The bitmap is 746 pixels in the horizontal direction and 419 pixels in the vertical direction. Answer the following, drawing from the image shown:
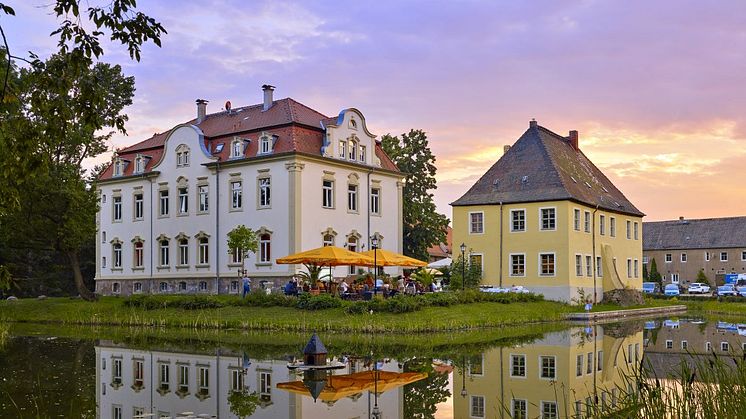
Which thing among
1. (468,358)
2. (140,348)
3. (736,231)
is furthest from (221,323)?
(736,231)

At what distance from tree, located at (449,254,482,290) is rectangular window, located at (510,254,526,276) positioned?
1.63 metres

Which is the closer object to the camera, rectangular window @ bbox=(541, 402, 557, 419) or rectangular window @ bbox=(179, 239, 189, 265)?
rectangular window @ bbox=(541, 402, 557, 419)

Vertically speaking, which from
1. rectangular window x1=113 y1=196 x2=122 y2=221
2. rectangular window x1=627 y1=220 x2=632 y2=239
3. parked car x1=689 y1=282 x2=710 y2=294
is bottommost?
parked car x1=689 y1=282 x2=710 y2=294

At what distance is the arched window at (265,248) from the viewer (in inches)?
1570

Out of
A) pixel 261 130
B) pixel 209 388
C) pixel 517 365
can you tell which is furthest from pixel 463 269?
pixel 209 388

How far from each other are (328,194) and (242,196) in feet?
13.8

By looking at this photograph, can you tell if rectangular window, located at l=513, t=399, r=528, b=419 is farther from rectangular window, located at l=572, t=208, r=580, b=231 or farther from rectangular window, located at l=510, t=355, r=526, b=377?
rectangular window, located at l=572, t=208, r=580, b=231

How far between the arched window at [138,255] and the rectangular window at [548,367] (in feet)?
102

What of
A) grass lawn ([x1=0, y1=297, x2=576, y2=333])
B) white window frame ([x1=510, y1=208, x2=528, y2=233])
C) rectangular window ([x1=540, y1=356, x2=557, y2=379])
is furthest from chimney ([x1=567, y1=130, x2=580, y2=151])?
rectangular window ([x1=540, y1=356, x2=557, y2=379])

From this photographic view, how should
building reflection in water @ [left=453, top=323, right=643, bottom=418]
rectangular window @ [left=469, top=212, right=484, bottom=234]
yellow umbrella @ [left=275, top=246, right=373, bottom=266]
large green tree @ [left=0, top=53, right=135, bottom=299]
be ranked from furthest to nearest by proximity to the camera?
1. rectangular window @ [left=469, top=212, right=484, bottom=234]
2. large green tree @ [left=0, top=53, right=135, bottom=299]
3. yellow umbrella @ [left=275, top=246, right=373, bottom=266]
4. building reflection in water @ [left=453, top=323, right=643, bottom=418]

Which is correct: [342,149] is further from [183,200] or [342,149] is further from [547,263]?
[547,263]

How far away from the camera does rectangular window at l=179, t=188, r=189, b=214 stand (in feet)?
144

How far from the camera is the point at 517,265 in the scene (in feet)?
141

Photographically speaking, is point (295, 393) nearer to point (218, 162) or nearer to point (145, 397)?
point (145, 397)
